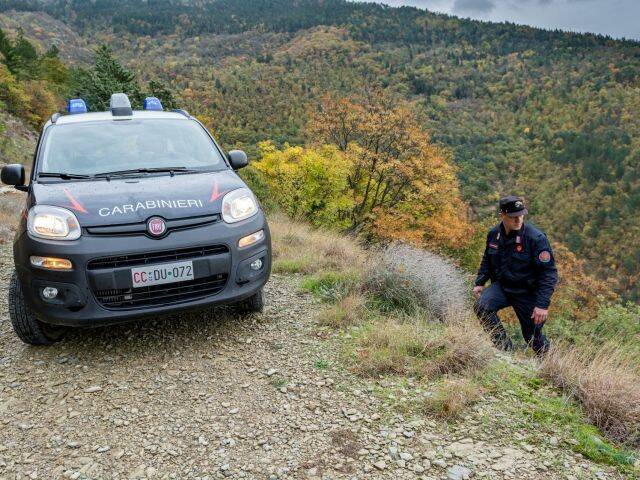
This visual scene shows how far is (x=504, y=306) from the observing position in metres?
4.47

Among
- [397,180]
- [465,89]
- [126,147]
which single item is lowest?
[397,180]

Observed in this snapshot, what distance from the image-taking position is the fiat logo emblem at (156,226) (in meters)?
3.12

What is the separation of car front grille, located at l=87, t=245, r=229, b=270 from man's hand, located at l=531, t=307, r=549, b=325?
2.92 meters

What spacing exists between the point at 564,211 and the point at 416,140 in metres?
69.4

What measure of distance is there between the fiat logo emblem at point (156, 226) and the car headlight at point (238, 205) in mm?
467

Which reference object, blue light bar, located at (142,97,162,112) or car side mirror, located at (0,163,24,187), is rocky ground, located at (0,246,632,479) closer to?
car side mirror, located at (0,163,24,187)

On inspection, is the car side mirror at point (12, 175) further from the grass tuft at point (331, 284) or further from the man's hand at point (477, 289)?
the man's hand at point (477, 289)

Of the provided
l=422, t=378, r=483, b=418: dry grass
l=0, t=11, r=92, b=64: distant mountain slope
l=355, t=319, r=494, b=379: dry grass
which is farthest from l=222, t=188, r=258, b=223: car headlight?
l=0, t=11, r=92, b=64: distant mountain slope

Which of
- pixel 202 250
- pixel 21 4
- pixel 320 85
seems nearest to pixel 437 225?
pixel 202 250

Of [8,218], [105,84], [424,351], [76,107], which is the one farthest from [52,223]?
[105,84]

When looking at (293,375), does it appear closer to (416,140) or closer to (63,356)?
(63,356)

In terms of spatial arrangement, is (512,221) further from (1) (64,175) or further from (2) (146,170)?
(1) (64,175)

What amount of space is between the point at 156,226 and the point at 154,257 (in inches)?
8.7

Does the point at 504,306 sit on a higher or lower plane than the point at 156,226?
lower
